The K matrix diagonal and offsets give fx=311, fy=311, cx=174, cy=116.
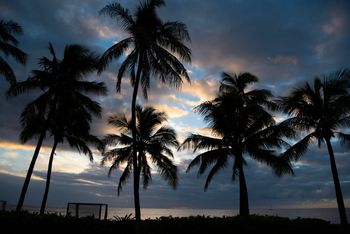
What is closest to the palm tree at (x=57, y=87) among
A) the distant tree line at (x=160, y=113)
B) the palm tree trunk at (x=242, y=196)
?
the distant tree line at (x=160, y=113)

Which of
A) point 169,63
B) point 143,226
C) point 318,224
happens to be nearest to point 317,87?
point 318,224

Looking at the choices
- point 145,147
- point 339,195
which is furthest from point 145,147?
point 339,195

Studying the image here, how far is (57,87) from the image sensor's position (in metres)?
21.6

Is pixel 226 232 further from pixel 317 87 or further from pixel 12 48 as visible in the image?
pixel 12 48

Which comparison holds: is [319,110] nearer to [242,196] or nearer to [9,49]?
[242,196]

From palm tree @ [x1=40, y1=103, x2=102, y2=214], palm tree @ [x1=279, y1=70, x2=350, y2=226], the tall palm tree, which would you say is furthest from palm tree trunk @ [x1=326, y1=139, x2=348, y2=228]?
palm tree @ [x1=40, y1=103, x2=102, y2=214]

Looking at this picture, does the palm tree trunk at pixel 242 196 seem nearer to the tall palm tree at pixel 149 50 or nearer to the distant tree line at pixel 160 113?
the distant tree line at pixel 160 113

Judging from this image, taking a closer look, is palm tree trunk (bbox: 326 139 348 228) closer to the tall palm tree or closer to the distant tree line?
the distant tree line

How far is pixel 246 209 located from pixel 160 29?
14.3 meters

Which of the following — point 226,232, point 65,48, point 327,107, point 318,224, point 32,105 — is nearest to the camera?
point 226,232

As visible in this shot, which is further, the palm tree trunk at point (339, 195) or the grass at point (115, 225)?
the palm tree trunk at point (339, 195)

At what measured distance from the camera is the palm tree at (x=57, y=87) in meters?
21.1

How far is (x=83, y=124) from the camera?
83.3 ft

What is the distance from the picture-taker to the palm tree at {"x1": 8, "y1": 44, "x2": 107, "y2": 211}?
2109cm
